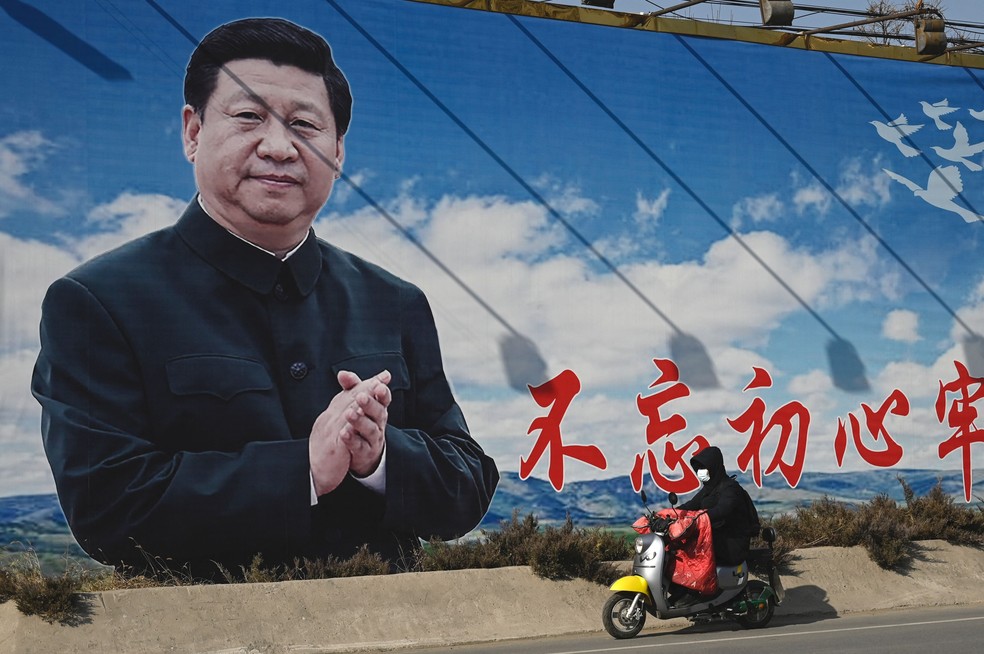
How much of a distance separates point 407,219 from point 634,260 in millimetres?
3330

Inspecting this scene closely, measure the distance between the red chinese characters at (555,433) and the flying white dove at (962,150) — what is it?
7.74m

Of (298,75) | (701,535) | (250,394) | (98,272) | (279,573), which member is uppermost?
(298,75)

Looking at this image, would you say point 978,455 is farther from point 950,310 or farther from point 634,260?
point 634,260

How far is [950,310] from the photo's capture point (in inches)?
788

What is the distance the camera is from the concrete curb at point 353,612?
40.0ft

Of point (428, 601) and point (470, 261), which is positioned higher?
point (470, 261)

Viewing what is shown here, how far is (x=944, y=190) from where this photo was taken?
66.4 feet

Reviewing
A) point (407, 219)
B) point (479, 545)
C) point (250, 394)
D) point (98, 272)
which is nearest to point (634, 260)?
point (407, 219)

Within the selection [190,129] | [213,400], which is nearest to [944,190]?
[190,129]

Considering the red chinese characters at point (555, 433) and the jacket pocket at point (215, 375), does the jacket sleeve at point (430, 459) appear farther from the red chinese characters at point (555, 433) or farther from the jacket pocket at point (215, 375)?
the jacket pocket at point (215, 375)

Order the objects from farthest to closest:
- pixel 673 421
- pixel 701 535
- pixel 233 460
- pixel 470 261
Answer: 1. pixel 673 421
2. pixel 470 261
3. pixel 233 460
4. pixel 701 535

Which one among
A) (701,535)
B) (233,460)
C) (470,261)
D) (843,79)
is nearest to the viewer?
(701,535)

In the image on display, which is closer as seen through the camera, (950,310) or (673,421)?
(673,421)

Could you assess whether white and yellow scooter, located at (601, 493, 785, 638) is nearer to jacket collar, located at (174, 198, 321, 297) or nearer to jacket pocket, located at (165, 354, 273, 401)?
jacket pocket, located at (165, 354, 273, 401)
